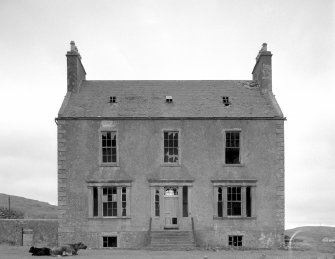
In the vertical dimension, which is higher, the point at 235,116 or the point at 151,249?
the point at 235,116

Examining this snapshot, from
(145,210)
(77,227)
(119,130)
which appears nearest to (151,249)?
(145,210)

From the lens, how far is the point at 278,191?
3294 centimetres

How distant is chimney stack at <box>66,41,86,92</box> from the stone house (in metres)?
1.87

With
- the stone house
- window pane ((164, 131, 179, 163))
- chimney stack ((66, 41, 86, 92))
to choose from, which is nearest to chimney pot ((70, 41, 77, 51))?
chimney stack ((66, 41, 86, 92))

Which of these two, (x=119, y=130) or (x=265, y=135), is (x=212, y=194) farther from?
(x=119, y=130)

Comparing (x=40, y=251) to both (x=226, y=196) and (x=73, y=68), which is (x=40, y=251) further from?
(x=73, y=68)


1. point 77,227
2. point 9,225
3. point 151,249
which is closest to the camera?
point 151,249

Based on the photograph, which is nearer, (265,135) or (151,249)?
(151,249)

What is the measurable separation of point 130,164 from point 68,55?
27.6 ft

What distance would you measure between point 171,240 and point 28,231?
9880mm

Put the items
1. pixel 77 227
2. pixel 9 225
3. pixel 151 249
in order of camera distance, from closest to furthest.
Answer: pixel 151 249 → pixel 77 227 → pixel 9 225

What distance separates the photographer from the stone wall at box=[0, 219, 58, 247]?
34.3 meters

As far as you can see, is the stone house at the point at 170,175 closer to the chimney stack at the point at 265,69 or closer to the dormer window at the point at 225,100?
the dormer window at the point at 225,100

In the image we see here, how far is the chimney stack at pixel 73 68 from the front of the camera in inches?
1375
